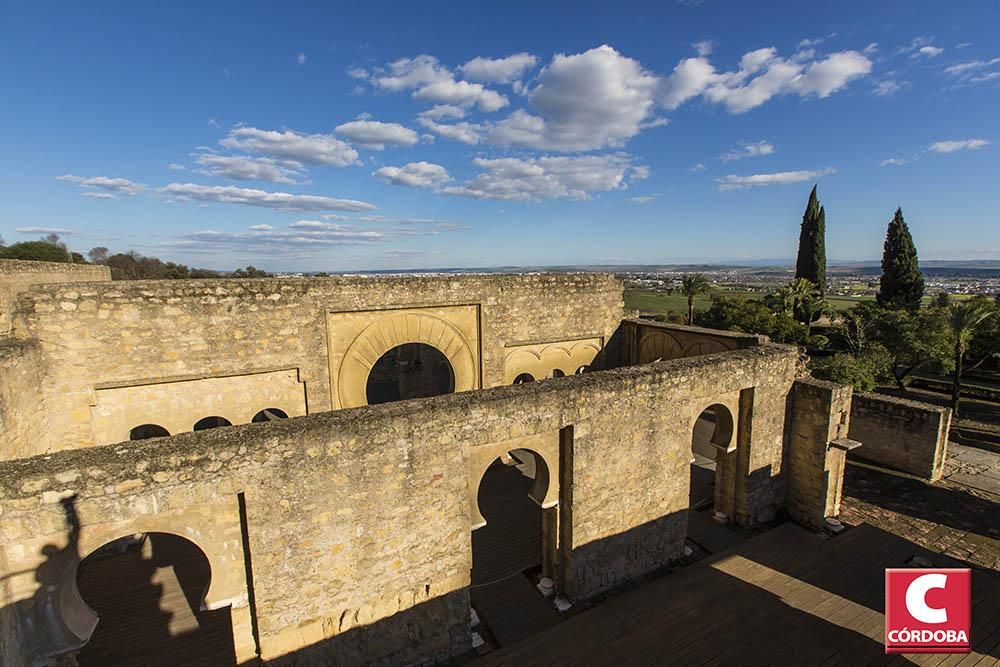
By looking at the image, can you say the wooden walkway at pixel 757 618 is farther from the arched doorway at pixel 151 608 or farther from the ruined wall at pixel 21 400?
the ruined wall at pixel 21 400

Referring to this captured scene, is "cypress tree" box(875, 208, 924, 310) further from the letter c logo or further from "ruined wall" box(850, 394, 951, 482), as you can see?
the letter c logo

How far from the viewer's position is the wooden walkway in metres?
6.35

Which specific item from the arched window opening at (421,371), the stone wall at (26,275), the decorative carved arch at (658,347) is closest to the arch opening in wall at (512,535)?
the decorative carved arch at (658,347)

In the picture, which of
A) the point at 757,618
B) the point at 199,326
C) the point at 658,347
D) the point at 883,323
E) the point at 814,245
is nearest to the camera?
the point at 757,618

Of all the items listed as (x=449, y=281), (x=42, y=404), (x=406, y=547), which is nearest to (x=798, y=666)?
(x=406, y=547)

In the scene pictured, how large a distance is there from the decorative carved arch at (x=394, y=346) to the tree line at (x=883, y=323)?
15147 millimetres

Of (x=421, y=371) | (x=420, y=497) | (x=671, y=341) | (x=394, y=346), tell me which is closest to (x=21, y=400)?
(x=394, y=346)

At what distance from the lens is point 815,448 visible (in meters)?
10.0

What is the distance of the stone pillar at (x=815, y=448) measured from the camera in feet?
32.1

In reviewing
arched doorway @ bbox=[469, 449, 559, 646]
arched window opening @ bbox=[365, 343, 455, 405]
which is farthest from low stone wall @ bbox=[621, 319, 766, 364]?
arched window opening @ bbox=[365, 343, 455, 405]

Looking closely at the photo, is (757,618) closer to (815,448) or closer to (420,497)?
(815,448)

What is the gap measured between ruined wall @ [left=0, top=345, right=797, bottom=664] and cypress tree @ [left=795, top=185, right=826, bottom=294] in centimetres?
4430

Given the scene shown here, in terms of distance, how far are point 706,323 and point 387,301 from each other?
28.0 metres

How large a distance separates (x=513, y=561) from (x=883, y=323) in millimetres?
28121
